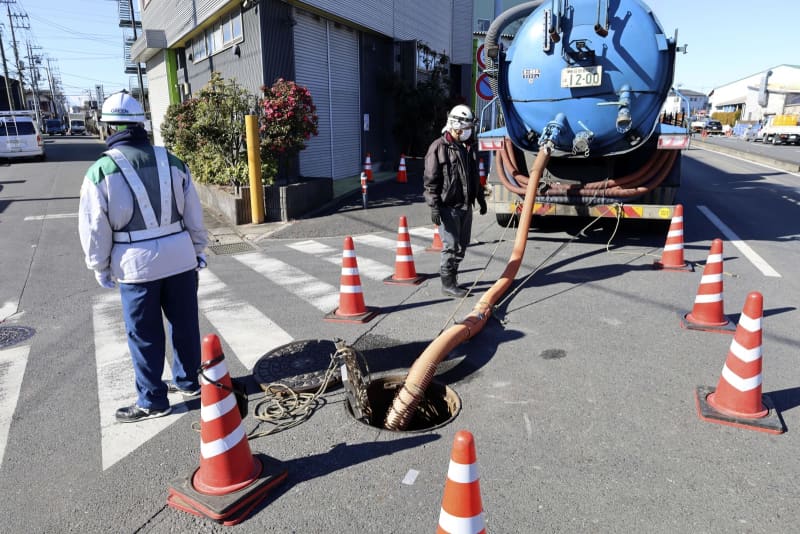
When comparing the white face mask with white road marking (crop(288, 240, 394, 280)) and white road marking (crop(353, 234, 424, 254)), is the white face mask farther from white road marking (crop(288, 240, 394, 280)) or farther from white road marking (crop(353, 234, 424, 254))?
white road marking (crop(353, 234, 424, 254))

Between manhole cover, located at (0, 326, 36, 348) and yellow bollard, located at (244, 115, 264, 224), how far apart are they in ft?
18.5

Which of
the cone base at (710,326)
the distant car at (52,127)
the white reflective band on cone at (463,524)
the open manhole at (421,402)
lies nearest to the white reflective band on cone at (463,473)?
the white reflective band on cone at (463,524)

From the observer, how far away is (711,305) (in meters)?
5.21

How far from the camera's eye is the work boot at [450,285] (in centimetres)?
636

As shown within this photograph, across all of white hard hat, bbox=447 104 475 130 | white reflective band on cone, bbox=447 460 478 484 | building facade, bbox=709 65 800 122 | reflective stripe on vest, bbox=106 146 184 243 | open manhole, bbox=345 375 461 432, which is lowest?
open manhole, bbox=345 375 461 432

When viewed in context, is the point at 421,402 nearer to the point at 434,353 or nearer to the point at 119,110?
the point at 434,353

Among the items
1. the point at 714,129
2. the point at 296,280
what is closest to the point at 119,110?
the point at 296,280

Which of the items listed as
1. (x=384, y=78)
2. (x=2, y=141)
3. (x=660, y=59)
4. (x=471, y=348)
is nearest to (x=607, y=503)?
(x=471, y=348)

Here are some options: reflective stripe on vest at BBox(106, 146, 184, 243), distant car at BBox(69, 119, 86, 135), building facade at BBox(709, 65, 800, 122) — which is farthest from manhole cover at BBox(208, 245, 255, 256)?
distant car at BBox(69, 119, 86, 135)

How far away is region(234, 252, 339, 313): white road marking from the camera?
6.32m

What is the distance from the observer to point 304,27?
47.9ft

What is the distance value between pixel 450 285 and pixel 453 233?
62 cm

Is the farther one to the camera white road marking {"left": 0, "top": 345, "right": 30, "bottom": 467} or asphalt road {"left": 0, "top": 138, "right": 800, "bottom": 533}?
white road marking {"left": 0, "top": 345, "right": 30, "bottom": 467}

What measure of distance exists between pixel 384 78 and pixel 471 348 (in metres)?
16.0
